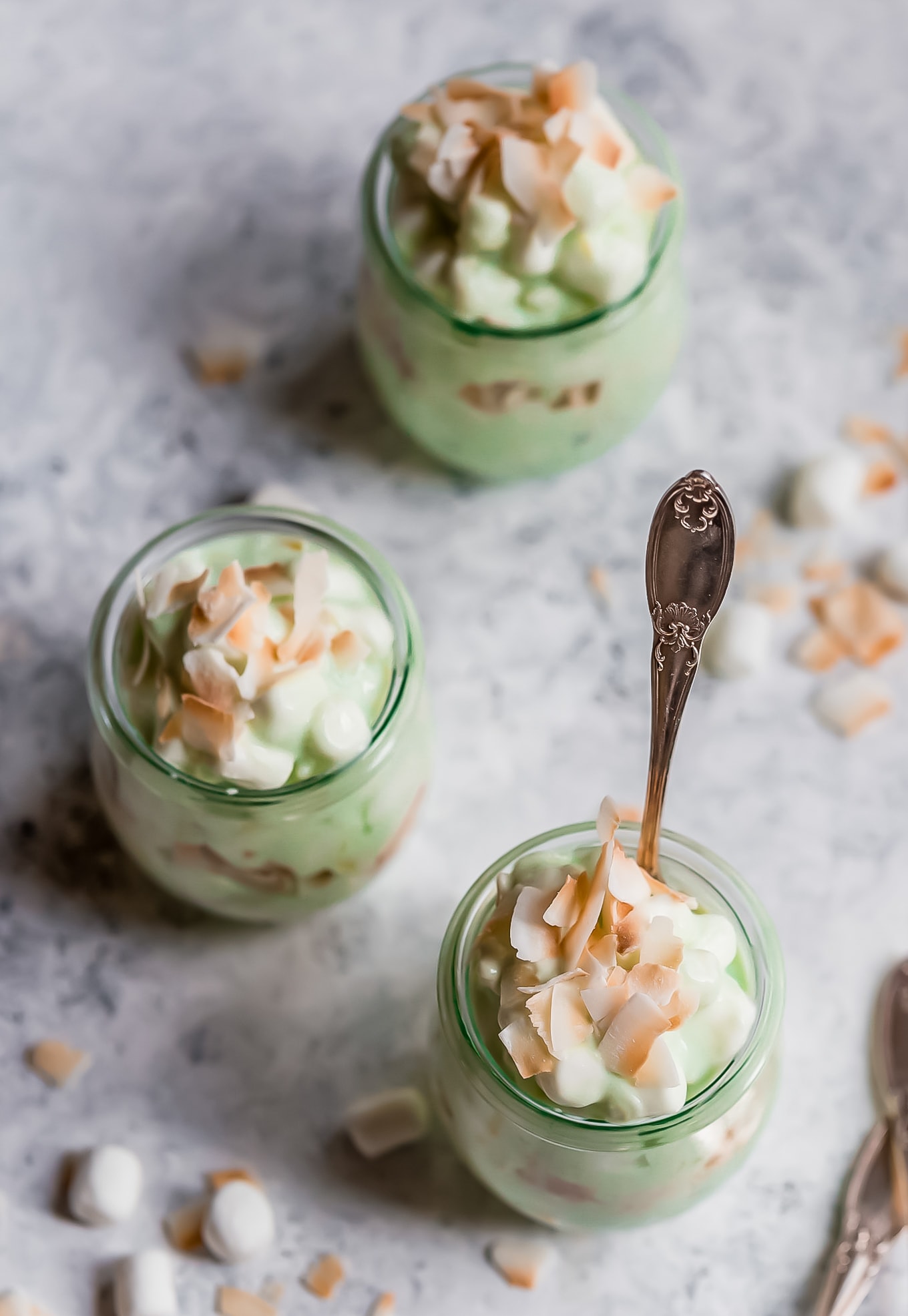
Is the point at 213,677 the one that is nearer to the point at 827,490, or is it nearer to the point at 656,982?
the point at 656,982

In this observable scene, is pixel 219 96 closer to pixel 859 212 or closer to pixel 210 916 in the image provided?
pixel 859 212

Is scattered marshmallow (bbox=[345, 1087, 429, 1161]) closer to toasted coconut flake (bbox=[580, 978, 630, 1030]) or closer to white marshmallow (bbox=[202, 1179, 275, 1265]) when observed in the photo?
white marshmallow (bbox=[202, 1179, 275, 1265])

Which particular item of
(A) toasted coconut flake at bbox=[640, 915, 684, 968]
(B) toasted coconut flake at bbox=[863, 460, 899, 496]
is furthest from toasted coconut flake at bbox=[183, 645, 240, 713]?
(B) toasted coconut flake at bbox=[863, 460, 899, 496]

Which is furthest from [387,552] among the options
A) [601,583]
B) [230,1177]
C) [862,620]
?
[230,1177]

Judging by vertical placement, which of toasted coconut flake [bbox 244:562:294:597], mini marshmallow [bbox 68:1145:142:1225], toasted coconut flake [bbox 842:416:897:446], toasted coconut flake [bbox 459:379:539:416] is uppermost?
toasted coconut flake [bbox 459:379:539:416]

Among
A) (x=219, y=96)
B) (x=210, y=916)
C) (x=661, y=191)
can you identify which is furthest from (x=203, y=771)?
(x=219, y=96)

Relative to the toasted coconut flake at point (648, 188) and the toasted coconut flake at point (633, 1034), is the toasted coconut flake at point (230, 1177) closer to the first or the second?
the toasted coconut flake at point (633, 1034)
